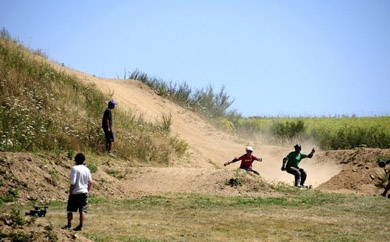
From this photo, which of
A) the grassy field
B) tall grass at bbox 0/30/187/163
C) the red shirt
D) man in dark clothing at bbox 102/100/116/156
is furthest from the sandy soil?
the grassy field

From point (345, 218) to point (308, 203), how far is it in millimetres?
2831

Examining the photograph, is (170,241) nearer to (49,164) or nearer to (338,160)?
(49,164)

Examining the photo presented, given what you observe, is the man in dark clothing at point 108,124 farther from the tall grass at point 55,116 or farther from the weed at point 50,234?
the weed at point 50,234

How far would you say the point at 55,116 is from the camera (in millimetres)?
25609

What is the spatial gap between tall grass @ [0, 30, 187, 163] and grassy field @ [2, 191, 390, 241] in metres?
5.70

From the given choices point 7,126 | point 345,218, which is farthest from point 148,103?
point 345,218

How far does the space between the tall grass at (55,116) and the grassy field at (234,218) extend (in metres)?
5.70

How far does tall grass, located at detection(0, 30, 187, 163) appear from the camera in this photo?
923 inches

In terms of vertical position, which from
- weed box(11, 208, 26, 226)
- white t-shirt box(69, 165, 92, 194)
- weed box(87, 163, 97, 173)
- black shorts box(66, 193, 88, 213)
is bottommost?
weed box(11, 208, 26, 226)

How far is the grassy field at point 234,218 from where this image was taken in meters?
13.5

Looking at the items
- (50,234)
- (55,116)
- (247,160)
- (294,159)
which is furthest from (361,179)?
(50,234)

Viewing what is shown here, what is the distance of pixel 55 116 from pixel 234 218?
11632 millimetres

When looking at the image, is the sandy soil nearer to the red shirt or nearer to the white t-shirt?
the red shirt

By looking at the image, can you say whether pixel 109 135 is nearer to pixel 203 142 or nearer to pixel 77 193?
pixel 203 142
